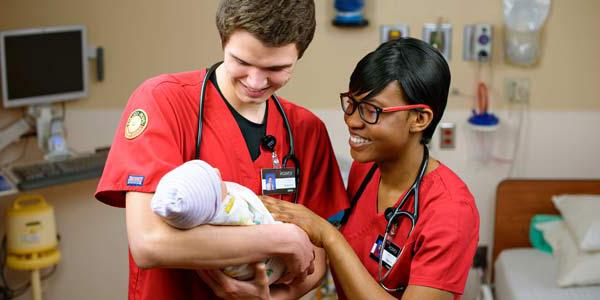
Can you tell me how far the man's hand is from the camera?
147 cm

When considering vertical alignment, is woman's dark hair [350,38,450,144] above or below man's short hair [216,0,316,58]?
below

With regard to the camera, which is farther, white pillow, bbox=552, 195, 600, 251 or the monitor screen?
the monitor screen

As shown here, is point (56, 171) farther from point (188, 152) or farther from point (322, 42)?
point (188, 152)

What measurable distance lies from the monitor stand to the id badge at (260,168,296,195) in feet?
7.59

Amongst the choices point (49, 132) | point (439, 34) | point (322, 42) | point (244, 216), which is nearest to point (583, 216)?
point (439, 34)

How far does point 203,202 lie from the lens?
129 centimetres

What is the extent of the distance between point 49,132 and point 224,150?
240cm

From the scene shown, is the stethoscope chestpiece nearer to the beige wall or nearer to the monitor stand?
the beige wall

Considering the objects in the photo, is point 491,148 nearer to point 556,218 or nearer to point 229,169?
point 556,218

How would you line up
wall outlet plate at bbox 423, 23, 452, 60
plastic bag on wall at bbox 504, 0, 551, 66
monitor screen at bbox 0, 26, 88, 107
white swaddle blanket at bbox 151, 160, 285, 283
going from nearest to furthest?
1. white swaddle blanket at bbox 151, 160, 285, 283
2. monitor screen at bbox 0, 26, 88, 107
3. plastic bag on wall at bbox 504, 0, 551, 66
4. wall outlet plate at bbox 423, 23, 452, 60

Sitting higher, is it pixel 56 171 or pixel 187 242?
pixel 187 242

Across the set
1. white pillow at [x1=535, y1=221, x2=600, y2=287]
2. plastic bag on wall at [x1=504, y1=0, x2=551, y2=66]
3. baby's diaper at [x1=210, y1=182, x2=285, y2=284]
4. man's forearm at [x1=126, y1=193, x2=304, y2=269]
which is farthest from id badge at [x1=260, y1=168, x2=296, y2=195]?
plastic bag on wall at [x1=504, y1=0, x2=551, y2=66]

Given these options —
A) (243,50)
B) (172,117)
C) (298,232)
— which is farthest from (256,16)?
(298,232)

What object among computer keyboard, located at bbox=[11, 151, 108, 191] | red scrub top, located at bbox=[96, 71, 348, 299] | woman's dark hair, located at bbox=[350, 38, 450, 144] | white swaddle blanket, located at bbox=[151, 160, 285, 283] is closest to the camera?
white swaddle blanket, located at bbox=[151, 160, 285, 283]
